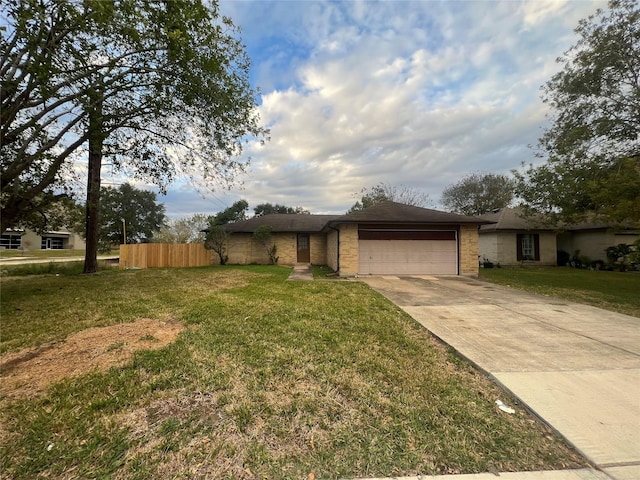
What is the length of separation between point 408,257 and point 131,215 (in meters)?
33.3

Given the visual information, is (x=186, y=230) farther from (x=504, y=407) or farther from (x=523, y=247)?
(x=504, y=407)

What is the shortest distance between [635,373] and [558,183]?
9.37 meters

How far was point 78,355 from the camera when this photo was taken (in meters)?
3.76

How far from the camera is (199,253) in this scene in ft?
58.5

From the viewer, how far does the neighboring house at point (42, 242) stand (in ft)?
111

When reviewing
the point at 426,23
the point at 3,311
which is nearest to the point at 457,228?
the point at 426,23

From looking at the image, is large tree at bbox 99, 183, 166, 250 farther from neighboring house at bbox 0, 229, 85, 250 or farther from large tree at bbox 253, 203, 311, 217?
large tree at bbox 253, 203, 311, 217

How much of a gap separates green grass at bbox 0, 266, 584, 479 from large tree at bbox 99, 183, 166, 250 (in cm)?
3002

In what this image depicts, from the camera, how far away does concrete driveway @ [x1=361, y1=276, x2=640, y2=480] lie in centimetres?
221

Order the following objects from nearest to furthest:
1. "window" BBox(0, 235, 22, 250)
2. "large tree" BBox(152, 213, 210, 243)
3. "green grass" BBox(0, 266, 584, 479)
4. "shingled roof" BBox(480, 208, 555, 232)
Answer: "green grass" BBox(0, 266, 584, 479) < "shingled roof" BBox(480, 208, 555, 232) < "large tree" BBox(152, 213, 210, 243) < "window" BBox(0, 235, 22, 250)

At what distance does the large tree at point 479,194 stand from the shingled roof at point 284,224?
18.8m

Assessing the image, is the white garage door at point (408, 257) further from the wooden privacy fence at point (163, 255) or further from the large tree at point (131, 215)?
the large tree at point (131, 215)

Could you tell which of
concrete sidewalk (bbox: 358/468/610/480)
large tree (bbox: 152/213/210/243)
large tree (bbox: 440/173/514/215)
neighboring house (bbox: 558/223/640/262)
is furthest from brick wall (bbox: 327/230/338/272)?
large tree (bbox: 440/173/514/215)

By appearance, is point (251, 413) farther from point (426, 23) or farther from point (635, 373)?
point (426, 23)
